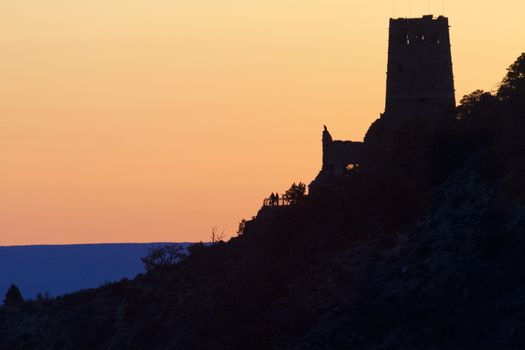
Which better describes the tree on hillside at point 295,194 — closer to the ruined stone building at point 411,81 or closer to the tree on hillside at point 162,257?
the ruined stone building at point 411,81

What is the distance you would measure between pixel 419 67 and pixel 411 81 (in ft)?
3.16

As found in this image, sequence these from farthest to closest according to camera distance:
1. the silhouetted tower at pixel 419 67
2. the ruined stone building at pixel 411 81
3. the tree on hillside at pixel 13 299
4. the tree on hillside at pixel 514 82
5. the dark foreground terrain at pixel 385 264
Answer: the tree on hillside at pixel 13 299, the silhouetted tower at pixel 419 67, the ruined stone building at pixel 411 81, the tree on hillside at pixel 514 82, the dark foreground terrain at pixel 385 264

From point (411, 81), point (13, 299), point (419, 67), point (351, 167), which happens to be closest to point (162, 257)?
point (13, 299)

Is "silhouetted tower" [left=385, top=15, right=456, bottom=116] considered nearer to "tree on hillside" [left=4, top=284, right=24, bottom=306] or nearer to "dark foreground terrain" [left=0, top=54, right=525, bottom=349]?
"dark foreground terrain" [left=0, top=54, right=525, bottom=349]

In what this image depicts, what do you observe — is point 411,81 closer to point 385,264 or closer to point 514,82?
point 514,82

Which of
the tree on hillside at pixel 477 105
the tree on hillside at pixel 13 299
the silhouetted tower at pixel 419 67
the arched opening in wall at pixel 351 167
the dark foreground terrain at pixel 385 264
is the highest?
the silhouetted tower at pixel 419 67

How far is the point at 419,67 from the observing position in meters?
107

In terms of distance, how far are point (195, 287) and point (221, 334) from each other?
14.0 m

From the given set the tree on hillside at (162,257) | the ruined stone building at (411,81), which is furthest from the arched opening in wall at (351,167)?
the tree on hillside at (162,257)

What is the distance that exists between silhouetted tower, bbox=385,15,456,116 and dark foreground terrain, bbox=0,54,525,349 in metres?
2.76

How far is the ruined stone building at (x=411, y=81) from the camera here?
106 metres

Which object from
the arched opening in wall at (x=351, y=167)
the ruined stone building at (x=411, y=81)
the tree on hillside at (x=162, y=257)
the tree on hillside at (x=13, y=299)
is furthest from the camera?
the tree on hillside at (x=13, y=299)

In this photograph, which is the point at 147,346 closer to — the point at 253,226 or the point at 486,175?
the point at 253,226

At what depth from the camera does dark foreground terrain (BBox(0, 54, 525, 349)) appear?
8050 centimetres
